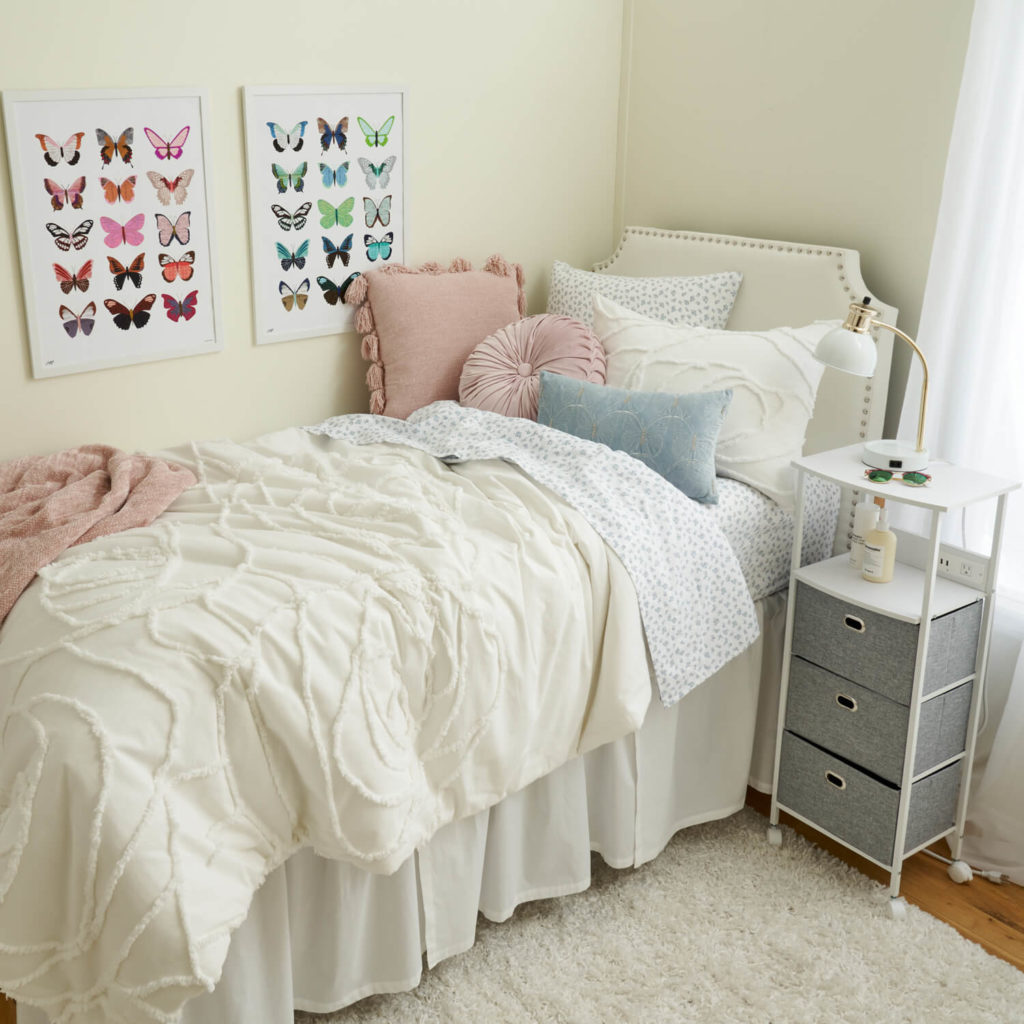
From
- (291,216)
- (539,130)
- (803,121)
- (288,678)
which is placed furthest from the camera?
(539,130)

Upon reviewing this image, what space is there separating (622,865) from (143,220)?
65.7 inches

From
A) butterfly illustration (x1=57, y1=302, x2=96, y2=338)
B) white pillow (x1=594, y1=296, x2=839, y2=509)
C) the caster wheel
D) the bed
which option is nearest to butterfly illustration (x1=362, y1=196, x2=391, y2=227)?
the bed

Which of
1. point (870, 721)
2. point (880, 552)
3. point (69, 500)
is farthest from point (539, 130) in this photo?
point (870, 721)

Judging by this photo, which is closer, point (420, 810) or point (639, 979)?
point (420, 810)

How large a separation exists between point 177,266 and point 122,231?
0.14 meters

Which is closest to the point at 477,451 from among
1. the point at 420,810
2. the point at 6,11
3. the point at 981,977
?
the point at 420,810

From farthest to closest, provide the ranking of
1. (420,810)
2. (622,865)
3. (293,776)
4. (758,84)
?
(758,84) → (622,865) → (420,810) → (293,776)

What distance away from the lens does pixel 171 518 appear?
199 centimetres

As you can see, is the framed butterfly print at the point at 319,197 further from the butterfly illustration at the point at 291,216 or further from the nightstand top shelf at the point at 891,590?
the nightstand top shelf at the point at 891,590

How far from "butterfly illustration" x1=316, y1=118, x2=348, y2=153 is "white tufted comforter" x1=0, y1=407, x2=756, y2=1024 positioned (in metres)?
0.81

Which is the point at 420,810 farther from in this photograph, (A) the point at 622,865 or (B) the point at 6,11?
(B) the point at 6,11

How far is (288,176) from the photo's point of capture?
252 cm

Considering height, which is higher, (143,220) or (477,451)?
(143,220)

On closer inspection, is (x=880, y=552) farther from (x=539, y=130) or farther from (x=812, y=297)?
(x=539, y=130)
